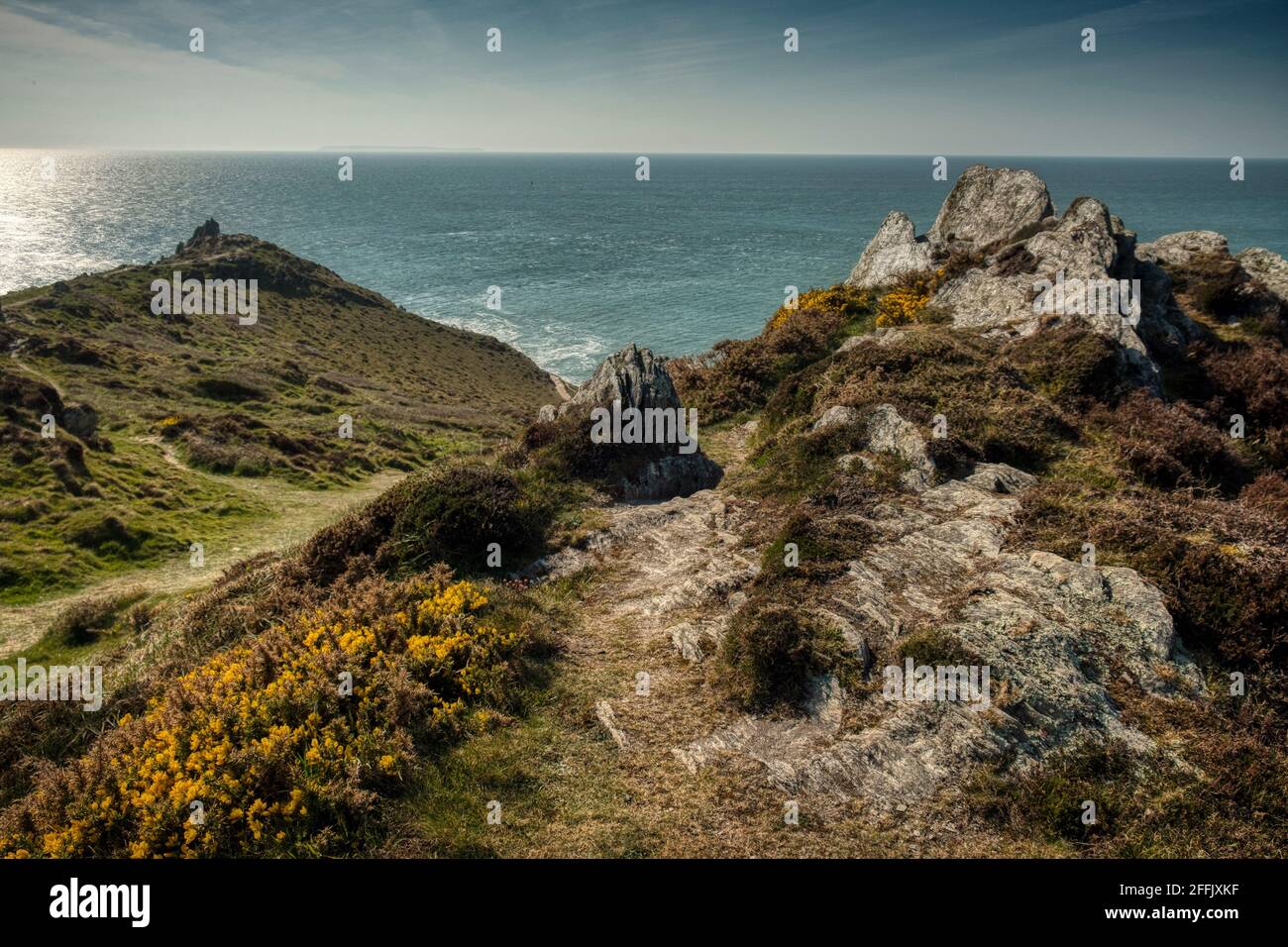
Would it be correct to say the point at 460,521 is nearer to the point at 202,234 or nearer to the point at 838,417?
the point at 838,417

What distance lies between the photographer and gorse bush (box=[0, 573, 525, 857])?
7477mm

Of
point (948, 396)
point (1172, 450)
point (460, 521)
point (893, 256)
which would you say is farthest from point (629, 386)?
point (893, 256)

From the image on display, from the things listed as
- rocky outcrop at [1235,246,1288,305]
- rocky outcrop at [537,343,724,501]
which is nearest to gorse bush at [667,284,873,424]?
rocky outcrop at [537,343,724,501]

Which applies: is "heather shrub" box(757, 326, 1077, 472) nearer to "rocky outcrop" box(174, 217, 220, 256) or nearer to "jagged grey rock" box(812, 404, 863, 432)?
"jagged grey rock" box(812, 404, 863, 432)

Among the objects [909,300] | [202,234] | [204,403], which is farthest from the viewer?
[202,234]

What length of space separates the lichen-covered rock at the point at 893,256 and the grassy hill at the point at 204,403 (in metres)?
35.8

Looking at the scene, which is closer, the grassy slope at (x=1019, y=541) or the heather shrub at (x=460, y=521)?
the grassy slope at (x=1019, y=541)

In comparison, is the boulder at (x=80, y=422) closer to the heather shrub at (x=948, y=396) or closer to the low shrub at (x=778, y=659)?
the heather shrub at (x=948, y=396)

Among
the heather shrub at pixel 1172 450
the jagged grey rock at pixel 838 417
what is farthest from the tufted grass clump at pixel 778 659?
the heather shrub at pixel 1172 450

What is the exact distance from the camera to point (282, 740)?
8352 mm

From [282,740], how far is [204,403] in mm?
60851

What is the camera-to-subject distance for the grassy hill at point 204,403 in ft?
90.5

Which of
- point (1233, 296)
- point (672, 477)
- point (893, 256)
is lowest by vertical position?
point (672, 477)
